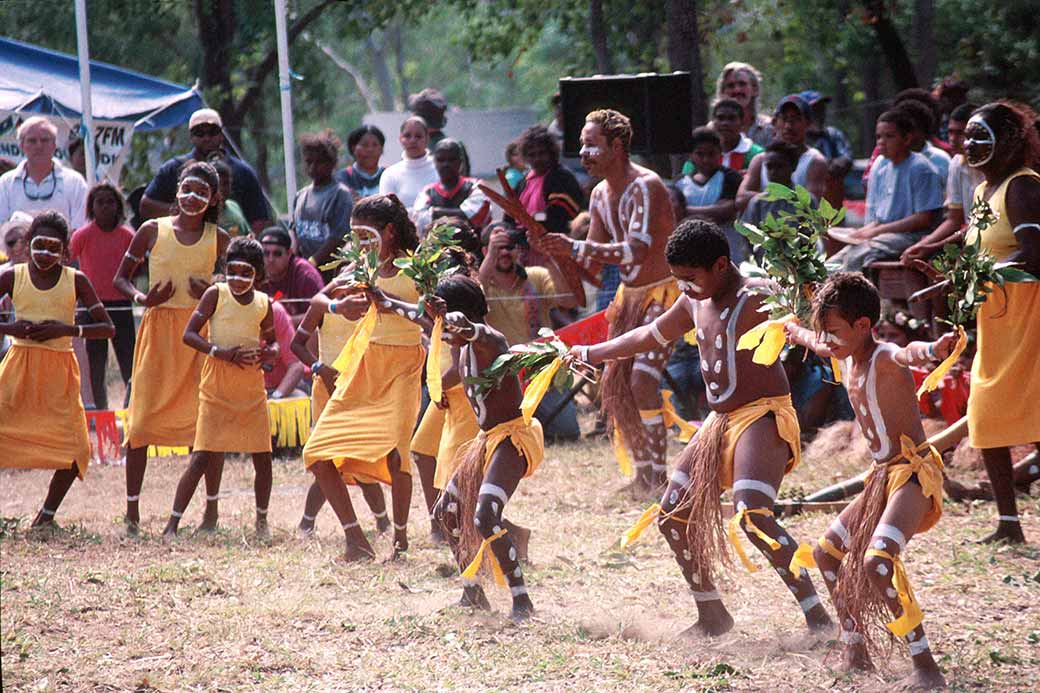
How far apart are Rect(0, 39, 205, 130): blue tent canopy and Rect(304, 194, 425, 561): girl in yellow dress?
7.06 m

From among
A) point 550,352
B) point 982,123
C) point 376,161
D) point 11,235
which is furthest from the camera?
point 376,161

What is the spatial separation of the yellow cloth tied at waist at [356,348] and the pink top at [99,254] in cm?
426

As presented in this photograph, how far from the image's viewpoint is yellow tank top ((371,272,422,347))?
7.16 meters

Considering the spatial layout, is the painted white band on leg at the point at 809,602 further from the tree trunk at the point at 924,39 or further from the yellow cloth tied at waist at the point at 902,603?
the tree trunk at the point at 924,39

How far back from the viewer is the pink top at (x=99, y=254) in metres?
10.7

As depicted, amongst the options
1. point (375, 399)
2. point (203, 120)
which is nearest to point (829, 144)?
point (203, 120)

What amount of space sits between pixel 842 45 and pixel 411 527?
16.3 meters

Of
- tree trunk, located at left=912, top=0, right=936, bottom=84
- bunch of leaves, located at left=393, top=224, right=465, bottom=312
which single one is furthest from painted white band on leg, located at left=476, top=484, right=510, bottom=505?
tree trunk, located at left=912, top=0, right=936, bottom=84

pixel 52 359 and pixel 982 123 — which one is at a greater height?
pixel 982 123

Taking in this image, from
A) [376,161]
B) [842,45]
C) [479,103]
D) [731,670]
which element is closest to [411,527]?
[731,670]

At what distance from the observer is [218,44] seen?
1909cm

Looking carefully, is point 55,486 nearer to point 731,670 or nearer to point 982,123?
point 731,670

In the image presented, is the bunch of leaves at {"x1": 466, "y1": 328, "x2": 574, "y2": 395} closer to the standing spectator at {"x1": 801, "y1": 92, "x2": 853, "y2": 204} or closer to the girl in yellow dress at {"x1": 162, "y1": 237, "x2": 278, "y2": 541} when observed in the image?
the girl in yellow dress at {"x1": 162, "y1": 237, "x2": 278, "y2": 541}

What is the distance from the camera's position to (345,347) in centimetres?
715
